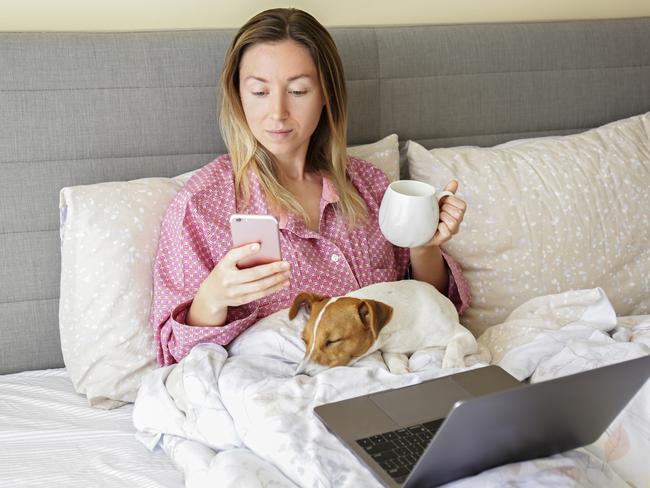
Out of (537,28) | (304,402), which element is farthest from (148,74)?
(537,28)

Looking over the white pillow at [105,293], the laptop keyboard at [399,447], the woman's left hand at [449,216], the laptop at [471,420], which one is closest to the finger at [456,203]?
the woman's left hand at [449,216]

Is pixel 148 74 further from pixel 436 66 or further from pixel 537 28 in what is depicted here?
pixel 537 28

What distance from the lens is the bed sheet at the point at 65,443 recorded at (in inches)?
58.4

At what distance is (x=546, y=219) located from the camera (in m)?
2.04

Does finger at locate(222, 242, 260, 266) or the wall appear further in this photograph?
the wall

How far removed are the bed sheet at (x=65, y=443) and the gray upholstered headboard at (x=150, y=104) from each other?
0.13 meters

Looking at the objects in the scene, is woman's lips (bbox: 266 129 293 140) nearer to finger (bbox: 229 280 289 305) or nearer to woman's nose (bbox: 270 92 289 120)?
woman's nose (bbox: 270 92 289 120)

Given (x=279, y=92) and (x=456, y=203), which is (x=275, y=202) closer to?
(x=279, y=92)

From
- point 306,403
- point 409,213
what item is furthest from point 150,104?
point 306,403

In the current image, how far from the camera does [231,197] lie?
1767 mm

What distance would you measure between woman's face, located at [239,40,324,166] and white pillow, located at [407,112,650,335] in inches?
17.3

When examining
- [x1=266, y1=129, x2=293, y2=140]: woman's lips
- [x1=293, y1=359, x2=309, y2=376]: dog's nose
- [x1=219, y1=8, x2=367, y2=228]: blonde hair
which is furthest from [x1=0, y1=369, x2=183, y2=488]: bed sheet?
[x1=266, y1=129, x2=293, y2=140]: woman's lips

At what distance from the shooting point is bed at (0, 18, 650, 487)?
4.84 feet

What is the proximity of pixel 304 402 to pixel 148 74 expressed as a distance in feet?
2.92
